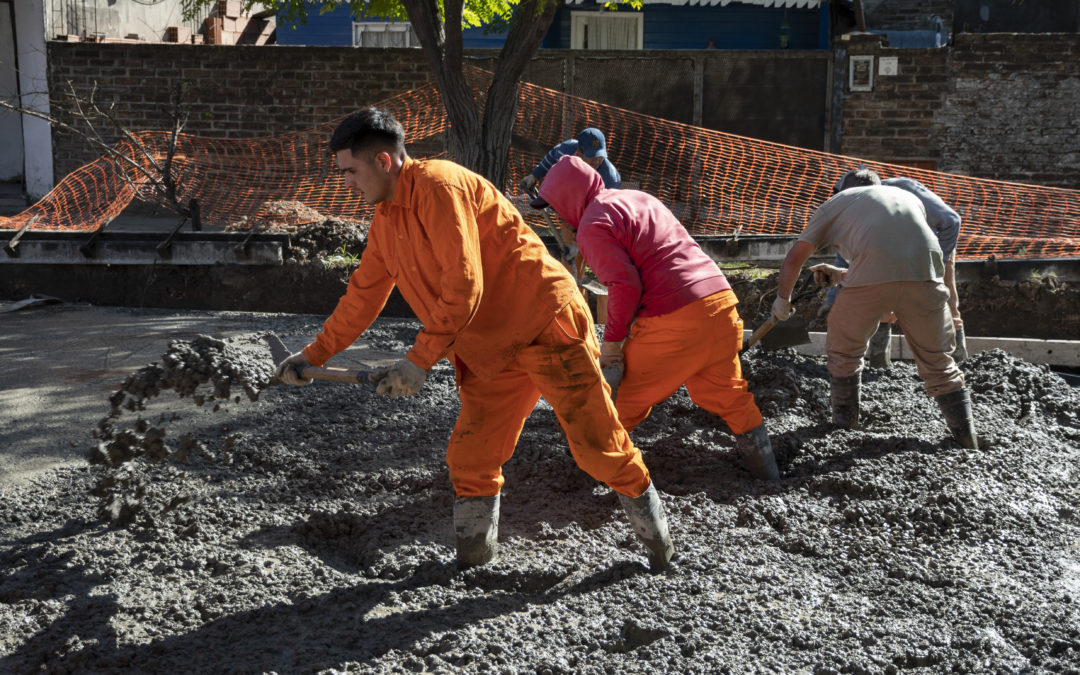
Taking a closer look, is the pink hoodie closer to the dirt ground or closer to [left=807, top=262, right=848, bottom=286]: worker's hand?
the dirt ground

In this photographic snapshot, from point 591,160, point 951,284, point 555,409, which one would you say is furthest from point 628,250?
point 591,160

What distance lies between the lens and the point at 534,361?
349 cm

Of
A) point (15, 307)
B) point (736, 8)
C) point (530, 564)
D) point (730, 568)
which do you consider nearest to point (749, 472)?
point (730, 568)

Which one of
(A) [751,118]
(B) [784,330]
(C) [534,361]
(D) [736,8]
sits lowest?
(B) [784,330]

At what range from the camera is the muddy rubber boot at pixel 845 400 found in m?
5.50

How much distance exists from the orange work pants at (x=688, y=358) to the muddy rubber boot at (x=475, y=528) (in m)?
0.97

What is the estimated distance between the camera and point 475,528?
3793 mm

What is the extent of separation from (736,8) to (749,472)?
45.1 ft

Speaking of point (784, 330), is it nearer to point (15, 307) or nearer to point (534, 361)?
point (534, 361)

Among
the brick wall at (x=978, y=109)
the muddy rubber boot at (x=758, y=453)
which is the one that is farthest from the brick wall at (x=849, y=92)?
the muddy rubber boot at (x=758, y=453)

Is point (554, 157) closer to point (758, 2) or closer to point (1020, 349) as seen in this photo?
point (1020, 349)

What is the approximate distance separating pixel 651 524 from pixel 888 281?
2.05 metres

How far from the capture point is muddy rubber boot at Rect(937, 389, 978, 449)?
5238 mm

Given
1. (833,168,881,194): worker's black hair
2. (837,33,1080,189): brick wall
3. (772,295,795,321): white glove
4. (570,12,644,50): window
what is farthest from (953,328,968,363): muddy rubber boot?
(570,12,644,50): window
